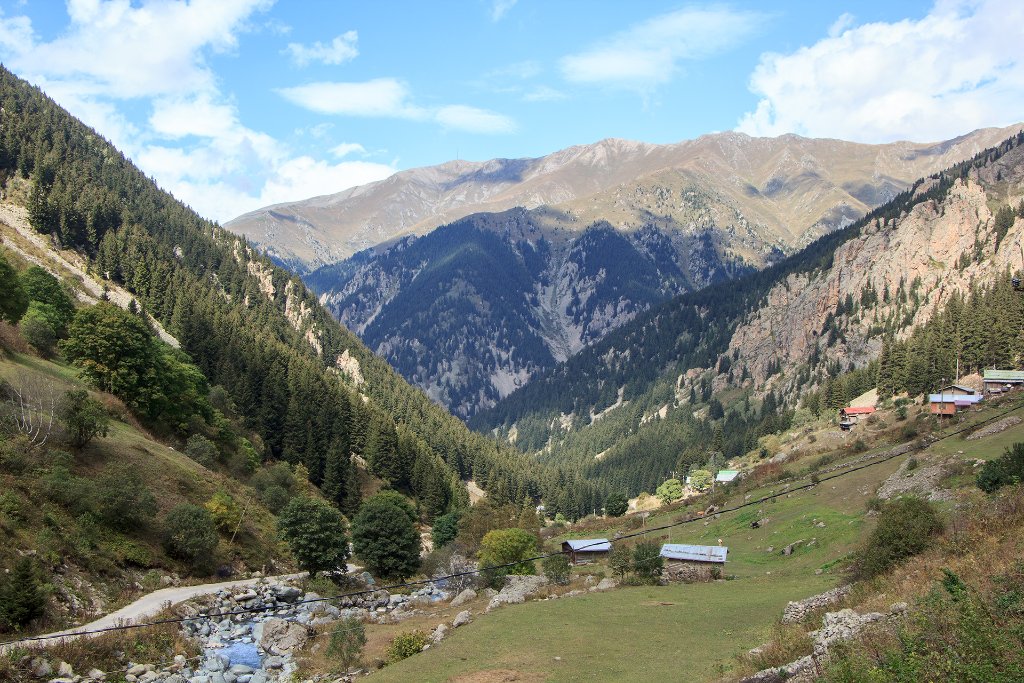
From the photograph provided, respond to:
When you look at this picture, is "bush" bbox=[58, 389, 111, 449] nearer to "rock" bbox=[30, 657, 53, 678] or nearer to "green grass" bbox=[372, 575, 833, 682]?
"rock" bbox=[30, 657, 53, 678]

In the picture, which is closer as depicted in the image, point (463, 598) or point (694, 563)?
point (694, 563)

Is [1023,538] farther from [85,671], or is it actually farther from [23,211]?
[23,211]

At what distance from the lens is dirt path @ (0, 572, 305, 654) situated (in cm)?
3539

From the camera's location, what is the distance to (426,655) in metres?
36.4

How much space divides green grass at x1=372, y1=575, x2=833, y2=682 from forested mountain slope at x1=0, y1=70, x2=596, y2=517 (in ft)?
219

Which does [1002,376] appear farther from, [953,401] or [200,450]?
[200,450]

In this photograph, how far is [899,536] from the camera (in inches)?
1356

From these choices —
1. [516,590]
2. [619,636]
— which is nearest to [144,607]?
[516,590]

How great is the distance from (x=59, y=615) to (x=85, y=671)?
6.80m

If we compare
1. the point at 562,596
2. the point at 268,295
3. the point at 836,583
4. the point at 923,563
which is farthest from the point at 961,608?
the point at 268,295

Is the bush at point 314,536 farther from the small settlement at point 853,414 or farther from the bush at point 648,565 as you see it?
the small settlement at point 853,414

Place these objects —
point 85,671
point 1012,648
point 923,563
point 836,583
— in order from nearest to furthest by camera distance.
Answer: point 1012,648 → point 923,563 → point 85,671 → point 836,583

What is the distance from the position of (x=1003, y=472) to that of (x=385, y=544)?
5124 cm

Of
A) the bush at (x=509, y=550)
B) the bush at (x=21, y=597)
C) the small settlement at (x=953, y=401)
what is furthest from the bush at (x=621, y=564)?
the small settlement at (x=953, y=401)
